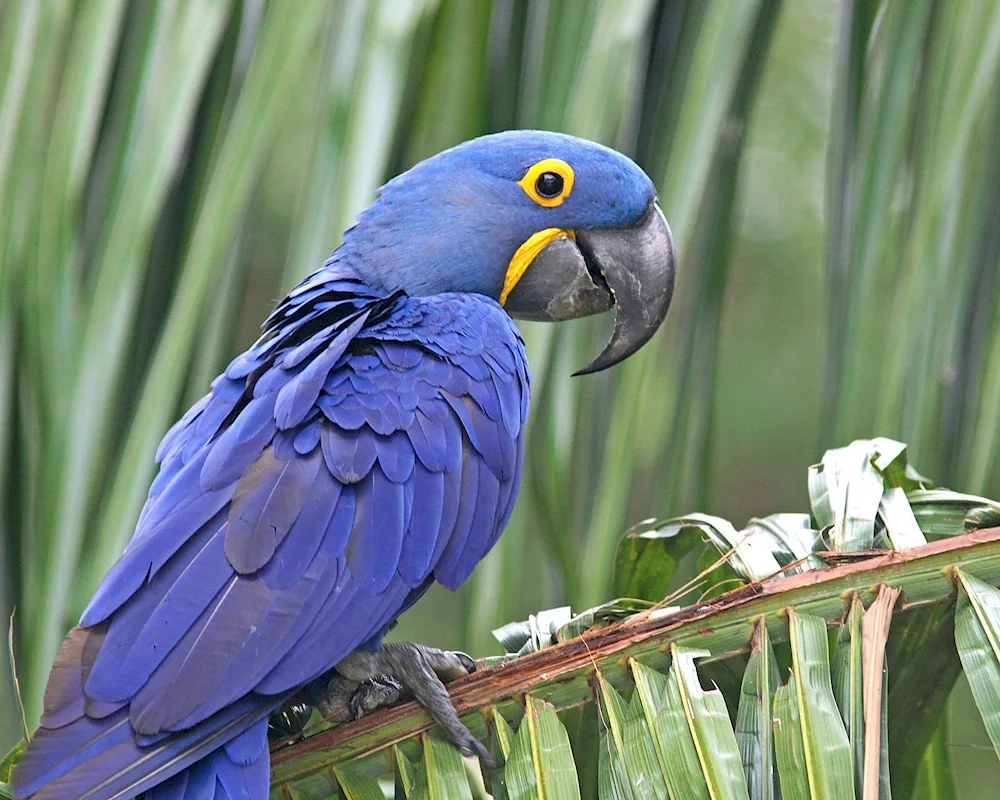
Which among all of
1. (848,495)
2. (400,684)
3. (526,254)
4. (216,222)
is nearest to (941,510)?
(848,495)

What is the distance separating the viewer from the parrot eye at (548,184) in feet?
6.21

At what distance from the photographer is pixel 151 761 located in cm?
117

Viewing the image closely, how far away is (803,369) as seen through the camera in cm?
485

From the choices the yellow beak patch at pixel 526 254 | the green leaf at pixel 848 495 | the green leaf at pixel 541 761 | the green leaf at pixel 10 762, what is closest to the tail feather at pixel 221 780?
the green leaf at pixel 10 762

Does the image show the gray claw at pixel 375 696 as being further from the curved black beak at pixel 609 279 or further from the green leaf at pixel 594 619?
the curved black beak at pixel 609 279

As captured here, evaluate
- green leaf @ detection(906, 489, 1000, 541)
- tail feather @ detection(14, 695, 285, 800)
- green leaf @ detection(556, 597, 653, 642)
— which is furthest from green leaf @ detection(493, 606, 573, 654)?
green leaf @ detection(906, 489, 1000, 541)

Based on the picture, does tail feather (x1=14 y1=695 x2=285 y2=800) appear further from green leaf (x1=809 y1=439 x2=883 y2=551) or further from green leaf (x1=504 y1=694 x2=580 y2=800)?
green leaf (x1=809 y1=439 x2=883 y2=551)

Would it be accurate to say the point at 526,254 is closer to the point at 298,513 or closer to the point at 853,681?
the point at 298,513

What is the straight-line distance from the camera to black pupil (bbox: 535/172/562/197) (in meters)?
1.89

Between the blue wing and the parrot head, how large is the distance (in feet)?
0.48

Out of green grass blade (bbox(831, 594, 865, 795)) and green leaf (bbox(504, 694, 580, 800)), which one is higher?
green grass blade (bbox(831, 594, 865, 795))

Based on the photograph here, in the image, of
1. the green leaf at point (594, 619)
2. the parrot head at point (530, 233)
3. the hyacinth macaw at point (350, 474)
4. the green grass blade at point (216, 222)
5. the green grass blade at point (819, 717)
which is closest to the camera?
the green grass blade at point (819, 717)

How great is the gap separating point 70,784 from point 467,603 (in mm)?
653

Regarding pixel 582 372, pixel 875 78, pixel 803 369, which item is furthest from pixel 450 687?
pixel 803 369
